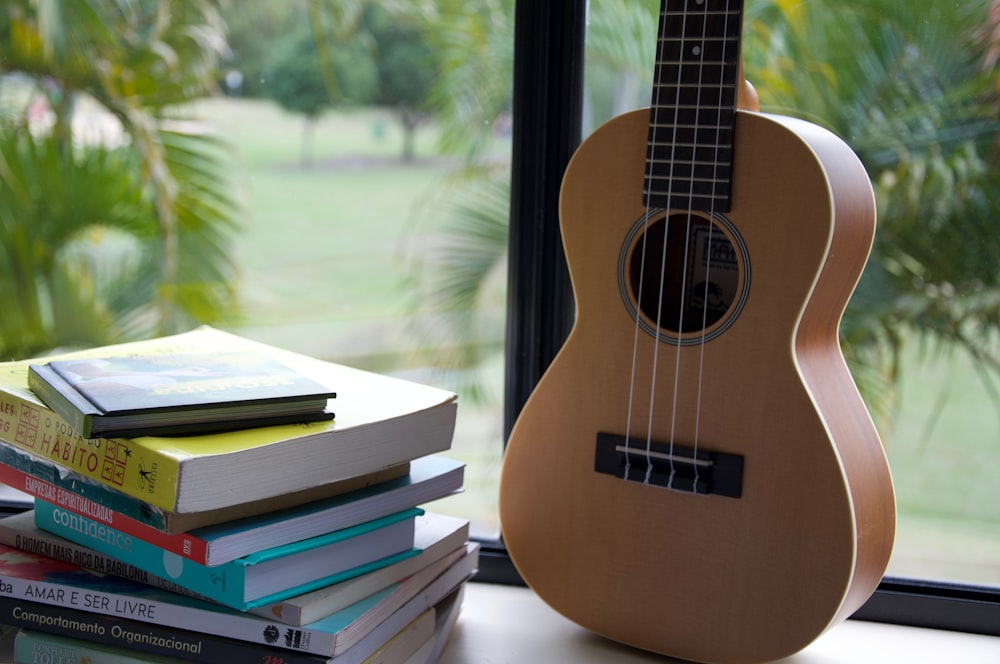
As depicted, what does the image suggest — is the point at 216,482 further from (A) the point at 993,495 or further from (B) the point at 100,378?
(A) the point at 993,495

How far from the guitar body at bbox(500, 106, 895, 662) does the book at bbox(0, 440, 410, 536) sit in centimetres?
20

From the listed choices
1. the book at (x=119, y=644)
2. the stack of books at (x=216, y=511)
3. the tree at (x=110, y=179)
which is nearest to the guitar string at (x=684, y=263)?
the stack of books at (x=216, y=511)

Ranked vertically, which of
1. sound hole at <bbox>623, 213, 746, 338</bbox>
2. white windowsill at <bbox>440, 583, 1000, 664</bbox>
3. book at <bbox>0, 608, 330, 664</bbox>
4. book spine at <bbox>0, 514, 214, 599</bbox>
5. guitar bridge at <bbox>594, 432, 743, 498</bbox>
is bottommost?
white windowsill at <bbox>440, 583, 1000, 664</bbox>

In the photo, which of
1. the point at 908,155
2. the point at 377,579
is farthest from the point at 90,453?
the point at 908,155

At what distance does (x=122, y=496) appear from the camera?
869 mm

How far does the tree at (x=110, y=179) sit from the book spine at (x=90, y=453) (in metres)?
0.56

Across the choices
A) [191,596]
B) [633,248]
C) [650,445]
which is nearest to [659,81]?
[633,248]

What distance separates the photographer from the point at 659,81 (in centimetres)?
98

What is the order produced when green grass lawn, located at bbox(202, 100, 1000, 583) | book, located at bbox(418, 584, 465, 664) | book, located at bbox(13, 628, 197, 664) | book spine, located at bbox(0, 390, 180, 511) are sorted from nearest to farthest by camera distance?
1. book spine, located at bbox(0, 390, 180, 511)
2. book, located at bbox(13, 628, 197, 664)
3. book, located at bbox(418, 584, 465, 664)
4. green grass lawn, located at bbox(202, 100, 1000, 583)

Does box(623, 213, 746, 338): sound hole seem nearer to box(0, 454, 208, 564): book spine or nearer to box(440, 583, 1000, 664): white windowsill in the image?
box(440, 583, 1000, 664): white windowsill

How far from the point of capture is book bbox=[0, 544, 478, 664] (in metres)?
0.86

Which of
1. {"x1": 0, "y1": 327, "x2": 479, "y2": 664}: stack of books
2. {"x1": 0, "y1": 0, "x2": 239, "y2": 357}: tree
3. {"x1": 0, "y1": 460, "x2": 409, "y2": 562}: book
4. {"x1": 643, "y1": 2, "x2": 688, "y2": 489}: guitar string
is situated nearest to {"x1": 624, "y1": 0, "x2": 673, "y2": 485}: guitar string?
{"x1": 643, "y1": 2, "x2": 688, "y2": 489}: guitar string

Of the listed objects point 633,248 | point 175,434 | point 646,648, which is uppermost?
point 633,248

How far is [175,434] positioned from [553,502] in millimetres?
410
